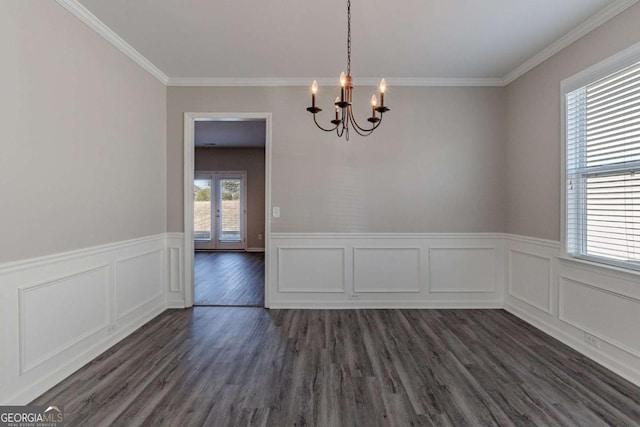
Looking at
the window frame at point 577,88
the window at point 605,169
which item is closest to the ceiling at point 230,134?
the window frame at point 577,88

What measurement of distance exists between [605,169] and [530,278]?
1.38m

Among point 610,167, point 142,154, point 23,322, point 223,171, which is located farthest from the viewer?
point 223,171

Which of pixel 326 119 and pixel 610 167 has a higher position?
pixel 326 119

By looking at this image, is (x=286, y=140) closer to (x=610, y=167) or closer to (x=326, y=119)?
(x=326, y=119)

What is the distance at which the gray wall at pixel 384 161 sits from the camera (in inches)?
156

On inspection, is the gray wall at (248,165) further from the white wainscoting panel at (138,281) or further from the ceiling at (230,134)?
the white wainscoting panel at (138,281)

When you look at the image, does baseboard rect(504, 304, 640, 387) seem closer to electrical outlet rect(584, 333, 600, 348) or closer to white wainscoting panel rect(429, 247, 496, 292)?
electrical outlet rect(584, 333, 600, 348)

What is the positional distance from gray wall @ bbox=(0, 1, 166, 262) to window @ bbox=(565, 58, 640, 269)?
13.8 ft

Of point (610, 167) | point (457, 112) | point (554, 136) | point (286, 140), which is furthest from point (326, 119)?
point (610, 167)

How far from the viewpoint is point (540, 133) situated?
3.37 meters

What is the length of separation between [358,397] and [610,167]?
8.77 ft

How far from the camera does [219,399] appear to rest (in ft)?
6.99

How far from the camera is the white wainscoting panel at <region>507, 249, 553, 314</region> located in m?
3.28

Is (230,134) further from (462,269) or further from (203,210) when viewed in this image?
(462,269)
